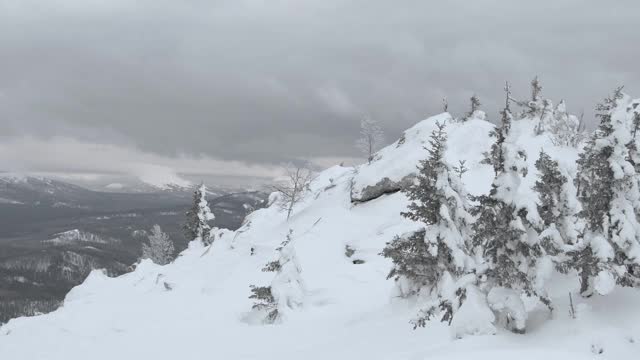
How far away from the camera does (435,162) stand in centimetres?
1933

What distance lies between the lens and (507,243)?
14.7 meters

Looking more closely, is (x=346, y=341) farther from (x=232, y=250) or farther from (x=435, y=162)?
(x=232, y=250)

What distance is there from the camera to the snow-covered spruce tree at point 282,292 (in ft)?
79.6

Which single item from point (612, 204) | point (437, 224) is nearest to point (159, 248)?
point (437, 224)

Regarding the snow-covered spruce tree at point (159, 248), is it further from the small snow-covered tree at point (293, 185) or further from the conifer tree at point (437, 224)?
the conifer tree at point (437, 224)

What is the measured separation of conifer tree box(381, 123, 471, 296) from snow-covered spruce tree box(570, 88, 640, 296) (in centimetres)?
477

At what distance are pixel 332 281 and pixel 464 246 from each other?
40.5ft

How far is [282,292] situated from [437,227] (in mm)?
9497

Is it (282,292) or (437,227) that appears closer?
(437,227)

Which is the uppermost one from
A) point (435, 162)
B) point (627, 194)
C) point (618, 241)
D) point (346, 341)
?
point (435, 162)

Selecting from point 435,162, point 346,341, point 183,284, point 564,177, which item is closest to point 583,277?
point 564,177

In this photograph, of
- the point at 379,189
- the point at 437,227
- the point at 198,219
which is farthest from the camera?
the point at 198,219

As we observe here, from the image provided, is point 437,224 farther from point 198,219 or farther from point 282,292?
point 198,219

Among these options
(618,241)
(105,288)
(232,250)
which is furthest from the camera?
(232,250)
